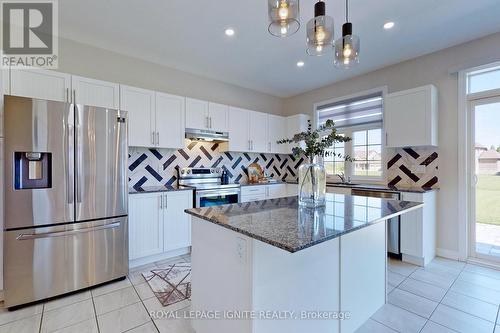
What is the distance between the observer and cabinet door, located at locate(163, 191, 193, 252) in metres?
3.05

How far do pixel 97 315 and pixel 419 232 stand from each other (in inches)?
139

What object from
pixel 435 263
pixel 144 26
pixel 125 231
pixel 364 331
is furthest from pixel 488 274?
pixel 144 26

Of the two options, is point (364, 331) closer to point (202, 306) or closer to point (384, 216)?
point (384, 216)

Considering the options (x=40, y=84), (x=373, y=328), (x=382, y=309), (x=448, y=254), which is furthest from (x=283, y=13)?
(x=448, y=254)

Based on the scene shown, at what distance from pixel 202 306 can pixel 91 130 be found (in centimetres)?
197

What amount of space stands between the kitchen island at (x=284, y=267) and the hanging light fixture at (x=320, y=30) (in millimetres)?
1171

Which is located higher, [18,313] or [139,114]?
[139,114]

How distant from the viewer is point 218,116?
387 centimetres

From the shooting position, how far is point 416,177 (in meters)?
3.37

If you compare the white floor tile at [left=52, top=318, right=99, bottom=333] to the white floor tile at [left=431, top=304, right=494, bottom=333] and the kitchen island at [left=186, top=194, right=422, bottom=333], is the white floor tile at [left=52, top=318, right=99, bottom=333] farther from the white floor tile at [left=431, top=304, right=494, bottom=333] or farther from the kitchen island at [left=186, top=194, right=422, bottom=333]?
the white floor tile at [left=431, top=304, right=494, bottom=333]

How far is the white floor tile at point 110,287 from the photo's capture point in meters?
2.31

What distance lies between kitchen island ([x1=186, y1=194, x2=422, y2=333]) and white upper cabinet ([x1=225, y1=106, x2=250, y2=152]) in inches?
90.7

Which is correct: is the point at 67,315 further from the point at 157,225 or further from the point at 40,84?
the point at 40,84

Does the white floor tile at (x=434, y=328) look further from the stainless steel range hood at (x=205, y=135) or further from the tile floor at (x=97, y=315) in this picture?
the stainless steel range hood at (x=205, y=135)
